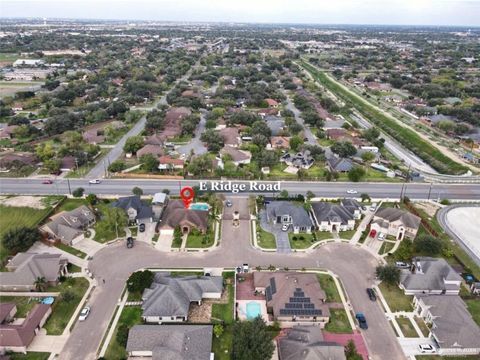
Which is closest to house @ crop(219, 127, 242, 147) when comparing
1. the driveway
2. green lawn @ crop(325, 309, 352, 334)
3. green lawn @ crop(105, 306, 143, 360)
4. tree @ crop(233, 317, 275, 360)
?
the driveway

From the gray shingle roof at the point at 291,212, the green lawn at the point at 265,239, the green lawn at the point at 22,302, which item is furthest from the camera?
the gray shingle roof at the point at 291,212

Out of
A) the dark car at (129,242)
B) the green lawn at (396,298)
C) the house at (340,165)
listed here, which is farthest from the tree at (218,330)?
the house at (340,165)

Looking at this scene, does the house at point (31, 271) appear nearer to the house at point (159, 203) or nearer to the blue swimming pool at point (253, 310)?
the house at point (159, 203)

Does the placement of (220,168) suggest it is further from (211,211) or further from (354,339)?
(354,339)

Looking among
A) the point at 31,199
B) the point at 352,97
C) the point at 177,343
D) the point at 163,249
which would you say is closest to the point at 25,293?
the point at 163,249

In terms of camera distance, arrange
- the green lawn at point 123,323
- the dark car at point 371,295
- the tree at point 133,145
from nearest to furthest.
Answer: the green lawn at point 123,323, the dark car at point 371,295, the tree at point 133,145

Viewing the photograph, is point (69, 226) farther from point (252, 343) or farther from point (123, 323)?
point (252, 343)

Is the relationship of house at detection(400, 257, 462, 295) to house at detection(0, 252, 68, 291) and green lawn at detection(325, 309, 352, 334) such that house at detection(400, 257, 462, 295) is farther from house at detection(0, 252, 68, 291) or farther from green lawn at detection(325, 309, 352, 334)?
house at detection(0, 252, 68, 291)
